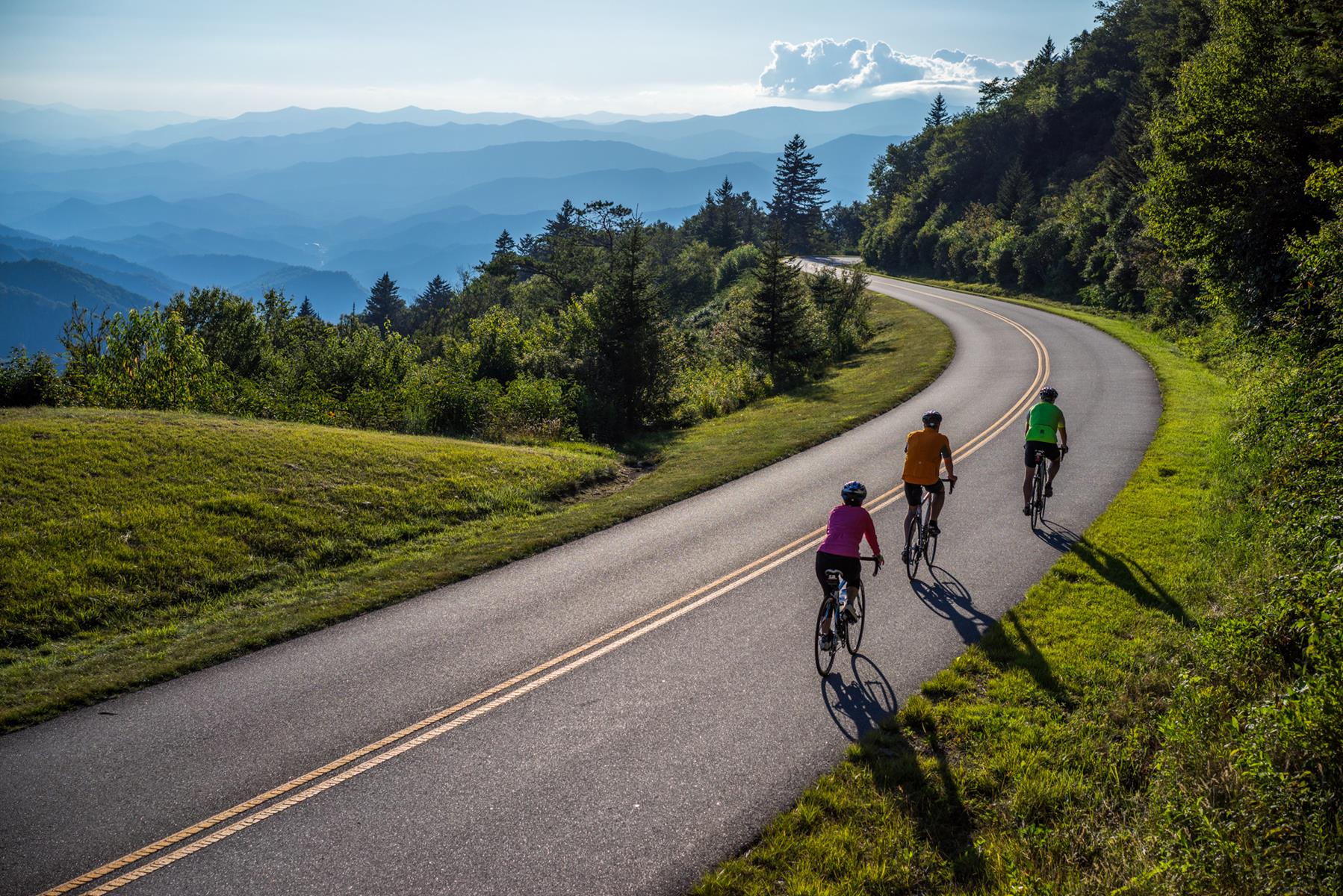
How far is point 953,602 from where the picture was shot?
10.3 meters

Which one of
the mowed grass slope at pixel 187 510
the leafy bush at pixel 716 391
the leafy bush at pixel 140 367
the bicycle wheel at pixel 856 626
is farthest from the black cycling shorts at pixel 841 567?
the leafy bush at pixel 716 391

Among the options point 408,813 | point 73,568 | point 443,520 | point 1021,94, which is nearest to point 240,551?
point 73,568

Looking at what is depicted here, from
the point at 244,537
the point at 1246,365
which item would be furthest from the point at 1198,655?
the point at 1246,365

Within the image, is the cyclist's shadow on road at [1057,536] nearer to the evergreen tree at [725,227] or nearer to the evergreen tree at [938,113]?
the evergreen tree at [725,227]

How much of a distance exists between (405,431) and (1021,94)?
9862 centimetres

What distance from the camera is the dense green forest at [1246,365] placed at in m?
4.75

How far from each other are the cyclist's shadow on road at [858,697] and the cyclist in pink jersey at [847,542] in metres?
0.58

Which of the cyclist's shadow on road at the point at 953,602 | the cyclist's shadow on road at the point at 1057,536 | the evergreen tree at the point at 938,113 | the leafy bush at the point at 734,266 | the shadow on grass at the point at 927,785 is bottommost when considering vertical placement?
the shadow on grass at the point at 927,785

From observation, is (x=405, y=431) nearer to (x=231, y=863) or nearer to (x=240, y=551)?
(x=240, y=551)

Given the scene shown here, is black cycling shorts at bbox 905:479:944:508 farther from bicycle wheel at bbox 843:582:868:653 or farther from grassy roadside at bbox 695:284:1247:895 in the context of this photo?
bicycle wheel at bbox 843:582:868:653

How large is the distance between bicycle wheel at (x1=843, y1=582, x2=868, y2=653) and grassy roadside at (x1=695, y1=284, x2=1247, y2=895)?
1.04 meters

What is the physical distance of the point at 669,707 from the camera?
7.82 metres

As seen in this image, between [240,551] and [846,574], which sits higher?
[846,574]

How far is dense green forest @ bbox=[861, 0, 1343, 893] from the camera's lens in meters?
4.75
